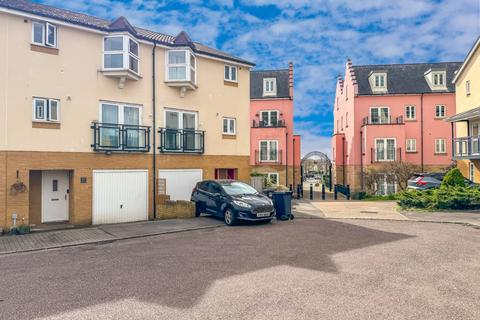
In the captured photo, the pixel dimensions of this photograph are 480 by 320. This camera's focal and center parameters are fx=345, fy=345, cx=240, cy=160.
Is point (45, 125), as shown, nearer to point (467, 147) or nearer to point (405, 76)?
point (467, 147)

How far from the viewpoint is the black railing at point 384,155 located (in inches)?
1101

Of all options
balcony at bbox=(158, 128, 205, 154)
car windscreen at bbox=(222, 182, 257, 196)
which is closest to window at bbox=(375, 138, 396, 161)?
balcony at bbox=(158, 128, 205, 154)

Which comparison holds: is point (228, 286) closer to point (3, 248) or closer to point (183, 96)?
point (3, 248)

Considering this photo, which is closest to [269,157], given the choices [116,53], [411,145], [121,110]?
[411,145]

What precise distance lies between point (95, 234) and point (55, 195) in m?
3.43

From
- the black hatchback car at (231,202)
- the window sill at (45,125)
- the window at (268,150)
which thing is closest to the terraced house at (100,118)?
the window sill at (45,125)

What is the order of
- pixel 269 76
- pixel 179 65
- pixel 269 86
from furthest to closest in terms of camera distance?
1. pixel 269 76
2. pixel 269 86
3. pixel 179 65

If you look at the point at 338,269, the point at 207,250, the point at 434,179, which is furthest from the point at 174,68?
the point at 434,179

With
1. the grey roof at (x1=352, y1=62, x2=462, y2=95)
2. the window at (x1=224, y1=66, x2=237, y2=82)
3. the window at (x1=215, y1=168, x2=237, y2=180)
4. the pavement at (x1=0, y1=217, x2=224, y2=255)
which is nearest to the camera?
the pavement at (x1=0, y1=217, x2=224, y2=255)

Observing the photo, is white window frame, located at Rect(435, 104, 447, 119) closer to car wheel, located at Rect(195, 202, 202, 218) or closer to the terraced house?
the terraced house

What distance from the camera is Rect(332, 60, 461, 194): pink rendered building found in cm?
2833

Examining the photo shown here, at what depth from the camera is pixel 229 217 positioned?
12.4 m

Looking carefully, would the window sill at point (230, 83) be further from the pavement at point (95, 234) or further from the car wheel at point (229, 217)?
the car wheel at point (229, 217)

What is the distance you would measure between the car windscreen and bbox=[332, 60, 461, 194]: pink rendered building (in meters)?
17.2
